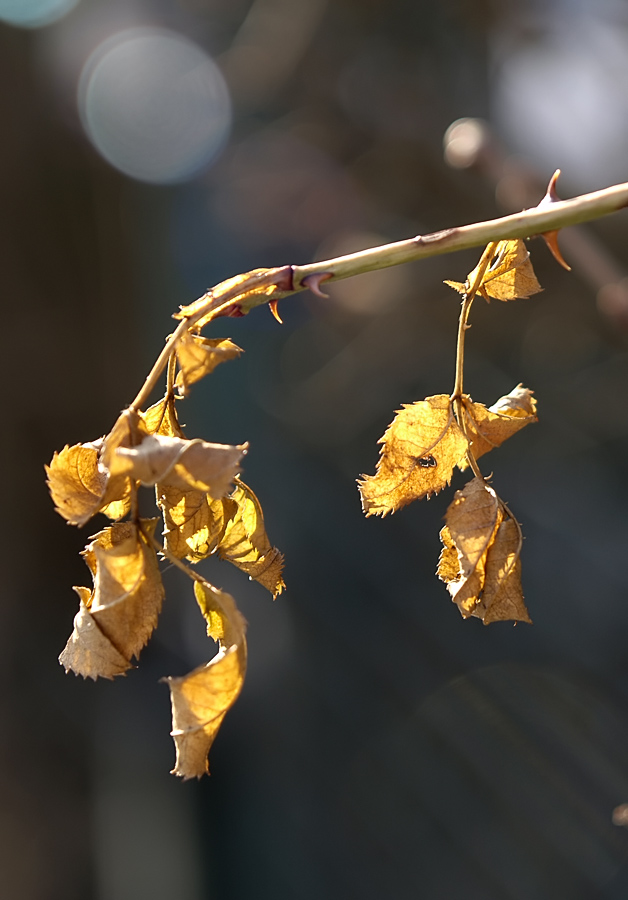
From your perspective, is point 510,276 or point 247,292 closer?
point 247,292

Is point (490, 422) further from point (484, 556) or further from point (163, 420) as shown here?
point (163, 420)

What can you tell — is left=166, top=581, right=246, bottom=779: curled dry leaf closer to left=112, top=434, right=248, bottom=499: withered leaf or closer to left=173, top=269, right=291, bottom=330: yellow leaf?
left=112, top=434, right=248, bottom=499: withered leaf

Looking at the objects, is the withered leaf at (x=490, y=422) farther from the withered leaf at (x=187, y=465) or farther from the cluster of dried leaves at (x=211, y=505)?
the withered leaf at (x=187, y=465)

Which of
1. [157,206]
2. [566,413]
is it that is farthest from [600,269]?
[157,206]

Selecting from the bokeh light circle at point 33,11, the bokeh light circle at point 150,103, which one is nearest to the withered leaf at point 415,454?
the bokeh light circle at point 150,103

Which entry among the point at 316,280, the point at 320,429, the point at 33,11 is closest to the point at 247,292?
the point at 316,280

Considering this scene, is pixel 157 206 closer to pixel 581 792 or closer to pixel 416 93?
pixel 416 93

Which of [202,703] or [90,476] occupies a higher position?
[90,476]
